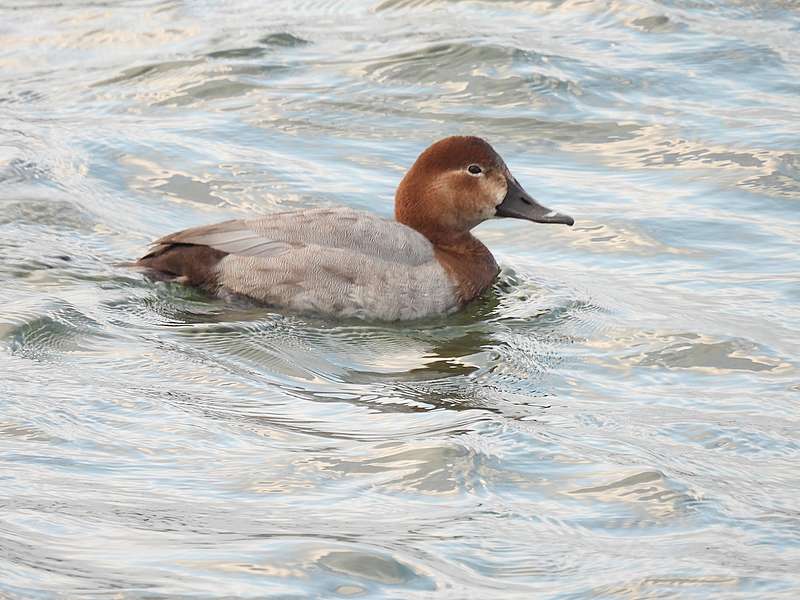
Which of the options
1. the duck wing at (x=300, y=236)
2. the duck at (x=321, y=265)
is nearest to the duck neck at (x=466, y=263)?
the duck at (x=321, y=265)

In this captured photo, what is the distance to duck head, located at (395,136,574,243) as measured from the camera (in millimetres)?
8250

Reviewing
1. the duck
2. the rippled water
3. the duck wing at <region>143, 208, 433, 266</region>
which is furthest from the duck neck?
the duck wing at <region>143, 208, 433, 266</region>

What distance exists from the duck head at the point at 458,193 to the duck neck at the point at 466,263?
34 millimetres

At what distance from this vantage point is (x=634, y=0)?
14203 millimetres

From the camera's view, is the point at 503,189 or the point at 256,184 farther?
the point at 256,184

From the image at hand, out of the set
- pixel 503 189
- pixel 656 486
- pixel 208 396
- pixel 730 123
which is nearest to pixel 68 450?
pixel 208 396

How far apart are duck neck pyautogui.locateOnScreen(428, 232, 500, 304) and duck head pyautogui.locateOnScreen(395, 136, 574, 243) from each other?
0.11ft

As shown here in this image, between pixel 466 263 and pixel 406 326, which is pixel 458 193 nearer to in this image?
pixel 466 263

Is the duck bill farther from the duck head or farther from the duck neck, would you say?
the duck neck

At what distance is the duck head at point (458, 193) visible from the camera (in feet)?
27.1

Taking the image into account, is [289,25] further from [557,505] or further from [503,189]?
[557,505]

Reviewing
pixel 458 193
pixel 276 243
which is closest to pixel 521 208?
pixel 458 193

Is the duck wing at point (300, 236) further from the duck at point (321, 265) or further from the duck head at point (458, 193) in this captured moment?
the duck head at point (458, 193)

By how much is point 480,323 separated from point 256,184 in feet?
8.96
